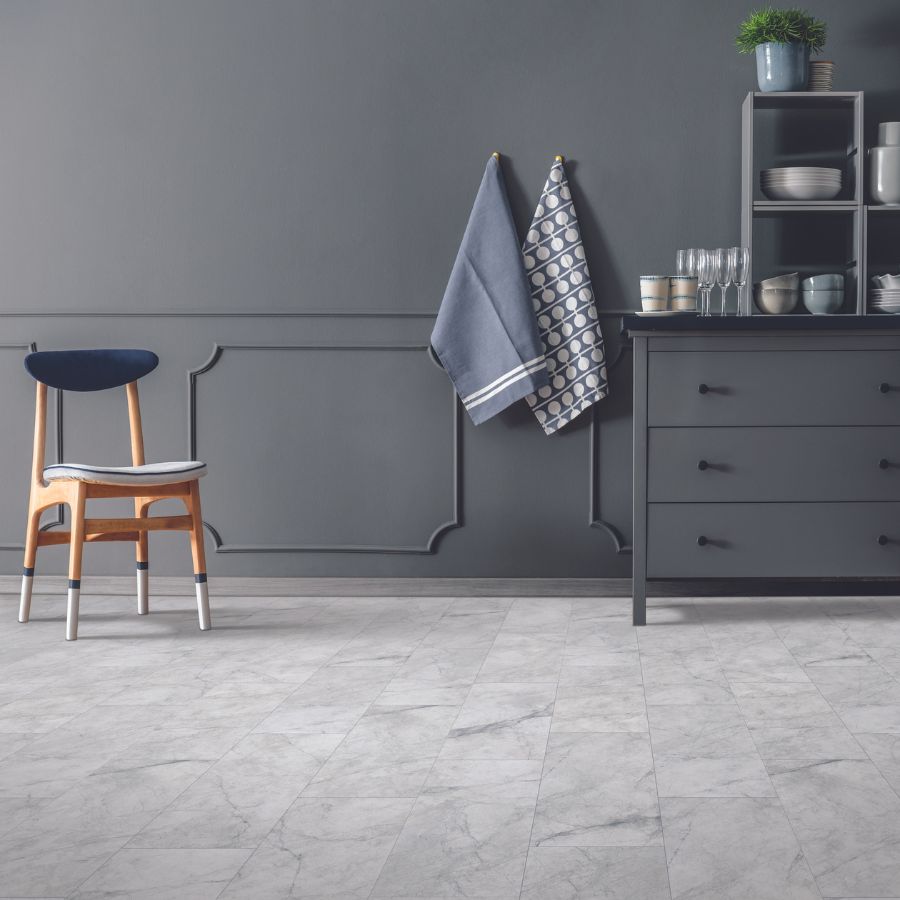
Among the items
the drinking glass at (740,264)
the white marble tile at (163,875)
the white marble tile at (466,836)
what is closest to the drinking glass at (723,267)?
the drinking glass at (740,264)

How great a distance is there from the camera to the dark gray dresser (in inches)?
102

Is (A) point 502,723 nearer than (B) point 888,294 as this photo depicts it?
Yes

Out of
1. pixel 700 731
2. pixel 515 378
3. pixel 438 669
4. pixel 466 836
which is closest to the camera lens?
pixel 466 836

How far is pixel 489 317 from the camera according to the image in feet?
9.86

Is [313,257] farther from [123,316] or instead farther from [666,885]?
[666,885]

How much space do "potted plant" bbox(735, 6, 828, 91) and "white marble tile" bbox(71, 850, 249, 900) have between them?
8.14 ft

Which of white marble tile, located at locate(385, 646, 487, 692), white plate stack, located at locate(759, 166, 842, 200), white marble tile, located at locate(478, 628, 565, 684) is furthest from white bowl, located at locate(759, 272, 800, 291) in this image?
white marble tile, located at locate(385, 646, 487, 692)

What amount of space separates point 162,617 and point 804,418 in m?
1.78

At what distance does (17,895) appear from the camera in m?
1.13

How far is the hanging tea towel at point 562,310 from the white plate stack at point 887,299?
773 mm

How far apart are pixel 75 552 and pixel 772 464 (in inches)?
69.1

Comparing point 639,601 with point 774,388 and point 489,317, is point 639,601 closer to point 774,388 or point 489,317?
point 774,388

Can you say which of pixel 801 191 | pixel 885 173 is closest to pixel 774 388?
pixel 801 191

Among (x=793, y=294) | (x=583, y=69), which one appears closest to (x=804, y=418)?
(x=793, y=294)
